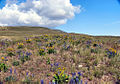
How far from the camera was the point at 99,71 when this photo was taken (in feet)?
15.9

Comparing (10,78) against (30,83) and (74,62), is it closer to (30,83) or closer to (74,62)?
(30,83)

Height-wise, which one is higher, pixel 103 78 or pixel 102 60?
pixel 102 60

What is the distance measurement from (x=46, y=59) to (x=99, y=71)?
2892 millimetres

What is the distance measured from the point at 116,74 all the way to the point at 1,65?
509cm

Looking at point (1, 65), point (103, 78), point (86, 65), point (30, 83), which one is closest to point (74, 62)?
point (86, 65)

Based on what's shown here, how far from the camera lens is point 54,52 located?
7609mm

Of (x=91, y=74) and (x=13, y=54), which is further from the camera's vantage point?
(x=13, y=54)

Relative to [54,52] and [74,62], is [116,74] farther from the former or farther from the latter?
[54,52]

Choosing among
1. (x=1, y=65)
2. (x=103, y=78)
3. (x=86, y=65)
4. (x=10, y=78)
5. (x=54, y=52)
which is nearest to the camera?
(x=10, y=78)

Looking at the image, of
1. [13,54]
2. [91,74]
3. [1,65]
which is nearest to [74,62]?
[91,74]

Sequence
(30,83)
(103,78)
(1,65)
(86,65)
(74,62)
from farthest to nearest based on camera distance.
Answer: (74,62), (86,65), (1,65), (103,78), (30,83)

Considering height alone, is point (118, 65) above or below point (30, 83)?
above

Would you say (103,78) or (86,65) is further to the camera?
(86,65)

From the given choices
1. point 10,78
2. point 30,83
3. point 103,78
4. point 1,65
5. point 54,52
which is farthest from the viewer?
point 54,52
